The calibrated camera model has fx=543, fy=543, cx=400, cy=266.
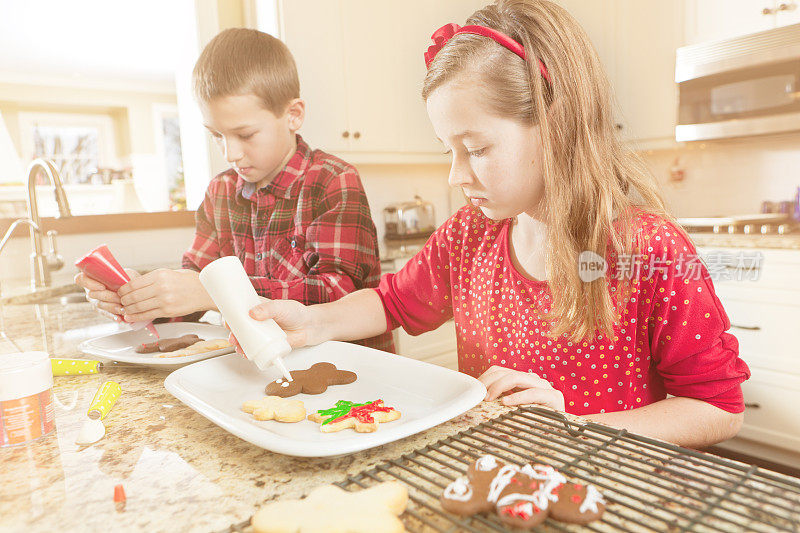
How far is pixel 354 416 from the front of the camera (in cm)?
65

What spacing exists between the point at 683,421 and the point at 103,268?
0.99 metres

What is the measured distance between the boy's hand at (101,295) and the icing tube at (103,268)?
0.06 feet

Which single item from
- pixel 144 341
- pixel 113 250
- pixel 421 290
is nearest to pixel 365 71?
A: pixel 113 250

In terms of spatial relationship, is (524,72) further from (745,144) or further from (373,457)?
(745,144)

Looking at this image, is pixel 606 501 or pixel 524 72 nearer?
pixel 606 501

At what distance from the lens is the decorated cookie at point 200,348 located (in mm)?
952

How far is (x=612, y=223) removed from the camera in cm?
89

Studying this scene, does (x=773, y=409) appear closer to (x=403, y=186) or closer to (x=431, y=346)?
(x=431, y=346)

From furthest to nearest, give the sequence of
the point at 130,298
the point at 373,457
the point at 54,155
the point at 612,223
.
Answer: the point at 54,155 < the point at 130,298 < the point at 612,223 < the point at 373,457

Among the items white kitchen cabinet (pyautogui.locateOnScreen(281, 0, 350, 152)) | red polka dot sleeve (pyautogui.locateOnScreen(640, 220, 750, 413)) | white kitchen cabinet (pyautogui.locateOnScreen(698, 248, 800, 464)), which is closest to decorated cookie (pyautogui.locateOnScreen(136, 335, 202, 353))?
red polka dot sleeve (pyautogui.locateOnScreen(640, 220, 750, 413))

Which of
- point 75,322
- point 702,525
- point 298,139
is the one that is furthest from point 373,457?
point 75,322

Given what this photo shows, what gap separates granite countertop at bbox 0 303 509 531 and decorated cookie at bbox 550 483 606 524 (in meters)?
0.20

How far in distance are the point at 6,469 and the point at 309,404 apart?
1.13 ft

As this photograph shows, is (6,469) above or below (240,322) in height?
below
